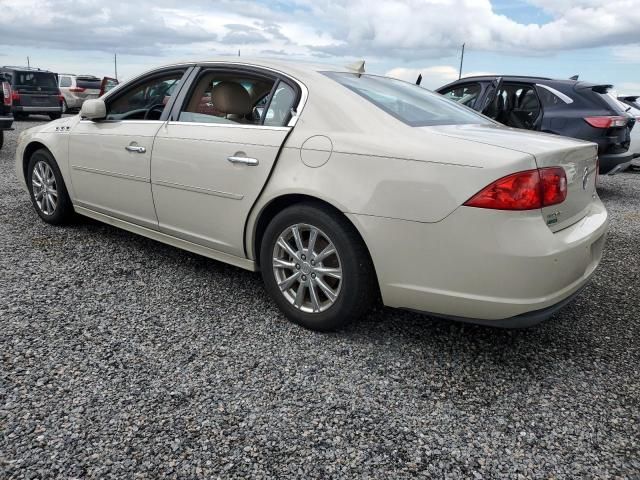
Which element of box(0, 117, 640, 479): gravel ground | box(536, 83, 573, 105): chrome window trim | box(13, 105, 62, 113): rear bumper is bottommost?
box(0, 117, 640, 479): gravel ground

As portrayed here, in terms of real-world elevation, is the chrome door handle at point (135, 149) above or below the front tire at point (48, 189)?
above

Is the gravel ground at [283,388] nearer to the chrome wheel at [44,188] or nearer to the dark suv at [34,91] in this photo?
the chrome wheel at [44,188]

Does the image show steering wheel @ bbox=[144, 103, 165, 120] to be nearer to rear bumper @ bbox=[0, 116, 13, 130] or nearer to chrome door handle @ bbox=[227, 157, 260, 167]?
chrome door handle @ bbox=[227, 157, 260, 167]

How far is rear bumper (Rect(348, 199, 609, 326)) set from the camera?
7.74ft

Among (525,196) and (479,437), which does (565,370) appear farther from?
(525,196)

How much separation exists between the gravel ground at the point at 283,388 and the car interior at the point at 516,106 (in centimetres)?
387

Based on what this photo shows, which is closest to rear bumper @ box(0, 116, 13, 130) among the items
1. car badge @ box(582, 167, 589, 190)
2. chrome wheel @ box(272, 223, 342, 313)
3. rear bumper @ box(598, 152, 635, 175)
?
chrome wheel @ box(272, 223, 342, 313)

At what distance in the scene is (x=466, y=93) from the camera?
7367mm

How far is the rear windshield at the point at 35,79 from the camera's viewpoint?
16.4 metres

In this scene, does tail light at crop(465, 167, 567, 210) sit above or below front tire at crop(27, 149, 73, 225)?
above

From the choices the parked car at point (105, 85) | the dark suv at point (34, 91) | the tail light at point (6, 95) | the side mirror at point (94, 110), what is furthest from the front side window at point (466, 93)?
the dark suv at point (34, 91)

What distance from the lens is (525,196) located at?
2.36 metres

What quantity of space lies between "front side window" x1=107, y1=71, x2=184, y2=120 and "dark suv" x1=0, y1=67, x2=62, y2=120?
1416 centimetres

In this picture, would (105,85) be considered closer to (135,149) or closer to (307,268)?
(135,149)
